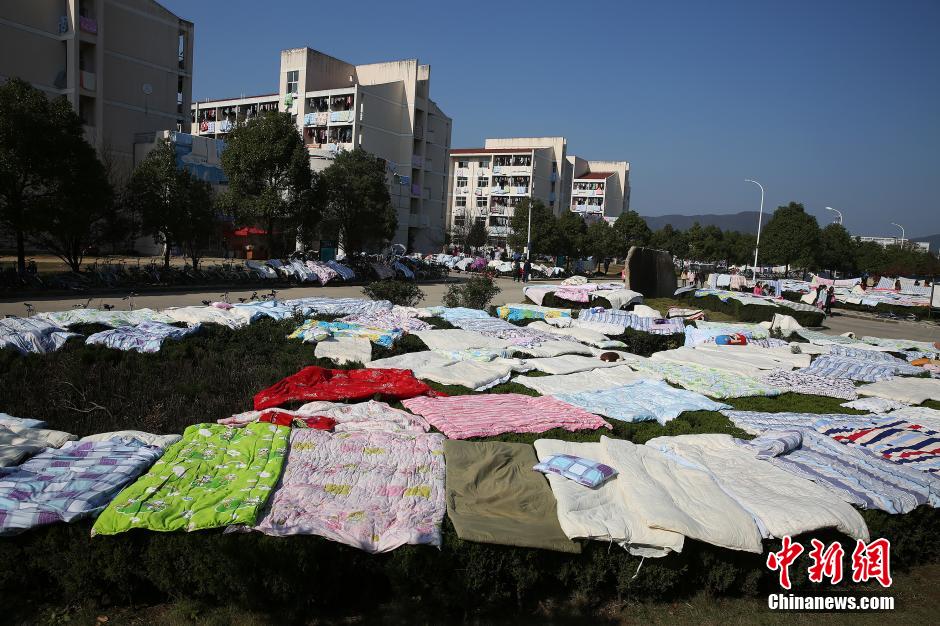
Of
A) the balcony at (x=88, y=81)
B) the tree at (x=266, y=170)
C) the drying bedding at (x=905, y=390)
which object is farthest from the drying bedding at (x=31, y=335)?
the balcony at (x=88, y=81)

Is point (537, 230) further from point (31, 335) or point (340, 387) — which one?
point (340, 387)

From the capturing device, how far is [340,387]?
8461mm

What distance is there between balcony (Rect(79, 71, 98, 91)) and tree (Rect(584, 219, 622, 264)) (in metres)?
39.2

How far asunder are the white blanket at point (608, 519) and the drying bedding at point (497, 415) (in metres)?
1.58

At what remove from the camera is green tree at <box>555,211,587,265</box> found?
5462cm

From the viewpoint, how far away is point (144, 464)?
5367 mm

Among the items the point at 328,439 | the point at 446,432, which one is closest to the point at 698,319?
the point at 446,432

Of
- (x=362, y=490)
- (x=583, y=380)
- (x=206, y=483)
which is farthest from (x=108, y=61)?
(x=362, y=490)

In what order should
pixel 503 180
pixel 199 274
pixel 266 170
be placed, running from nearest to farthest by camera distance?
pixel 199 274 → pixel 266 170 → pixel 503 180

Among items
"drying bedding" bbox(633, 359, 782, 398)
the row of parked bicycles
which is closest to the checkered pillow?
"drying bedding" bbox(633, 359, 782, 398)

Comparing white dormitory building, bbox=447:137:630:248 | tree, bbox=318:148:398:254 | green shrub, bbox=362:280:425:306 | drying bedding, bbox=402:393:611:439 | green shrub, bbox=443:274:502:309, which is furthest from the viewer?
white dormitory building, bbox=447:137:630:248

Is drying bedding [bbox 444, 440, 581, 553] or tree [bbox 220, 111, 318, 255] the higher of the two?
tree [bbox 220, 111, 318, 255]

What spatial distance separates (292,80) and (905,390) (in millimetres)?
55088

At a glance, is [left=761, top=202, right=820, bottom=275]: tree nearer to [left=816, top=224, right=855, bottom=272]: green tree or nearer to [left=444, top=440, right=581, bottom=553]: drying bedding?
[left=816, top=224, right=855, bottom=272]: green tree
